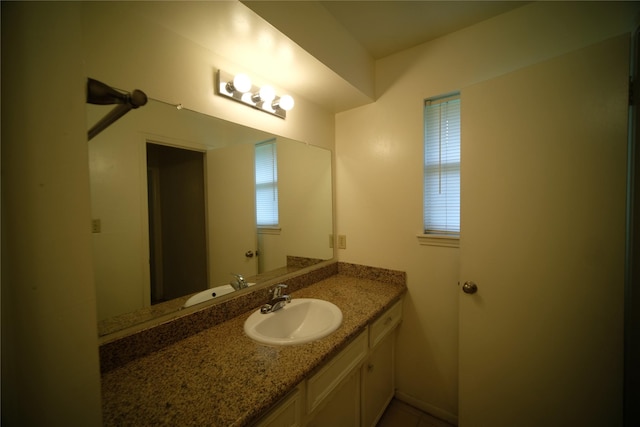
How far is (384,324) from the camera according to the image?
130cm

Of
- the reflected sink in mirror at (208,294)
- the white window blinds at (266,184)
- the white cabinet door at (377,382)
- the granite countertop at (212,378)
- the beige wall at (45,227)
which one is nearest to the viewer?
the beige wall at (45,227)

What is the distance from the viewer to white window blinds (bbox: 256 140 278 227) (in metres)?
1.32

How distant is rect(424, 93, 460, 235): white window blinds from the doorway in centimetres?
134

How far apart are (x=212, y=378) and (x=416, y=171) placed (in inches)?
57.3

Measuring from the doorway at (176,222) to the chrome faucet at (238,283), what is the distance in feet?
0.42

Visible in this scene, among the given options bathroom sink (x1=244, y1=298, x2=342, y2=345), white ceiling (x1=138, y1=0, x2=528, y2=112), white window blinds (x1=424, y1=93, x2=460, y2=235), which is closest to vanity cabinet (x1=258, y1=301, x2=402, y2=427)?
bathroom sink (x1=244, y1=298, x2=342, y2=345)

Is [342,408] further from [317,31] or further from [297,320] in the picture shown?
[317,31]

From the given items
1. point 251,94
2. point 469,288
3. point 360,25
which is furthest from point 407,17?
point 469,288

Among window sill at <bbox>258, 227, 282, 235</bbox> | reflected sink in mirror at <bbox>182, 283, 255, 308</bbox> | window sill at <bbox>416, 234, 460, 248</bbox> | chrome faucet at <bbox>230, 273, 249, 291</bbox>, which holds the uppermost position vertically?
window sill at <bbox>258, 227, 282, 235</bbox>

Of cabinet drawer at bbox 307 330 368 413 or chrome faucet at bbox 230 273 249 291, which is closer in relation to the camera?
cabinet drawer at bbox 307 330 368 413

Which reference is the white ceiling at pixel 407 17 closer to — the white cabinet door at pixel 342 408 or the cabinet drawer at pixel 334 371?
the cabinet drawer at pixel 334 371

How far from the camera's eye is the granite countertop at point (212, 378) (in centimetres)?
57

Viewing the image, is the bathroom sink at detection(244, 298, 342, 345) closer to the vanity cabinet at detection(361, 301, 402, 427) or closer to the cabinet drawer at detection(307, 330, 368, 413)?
the cabinet drawer at detection(307, 330, 368, 413)

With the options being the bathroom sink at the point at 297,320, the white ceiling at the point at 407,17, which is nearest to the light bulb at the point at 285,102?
the white ceiling at the point at 407,17
